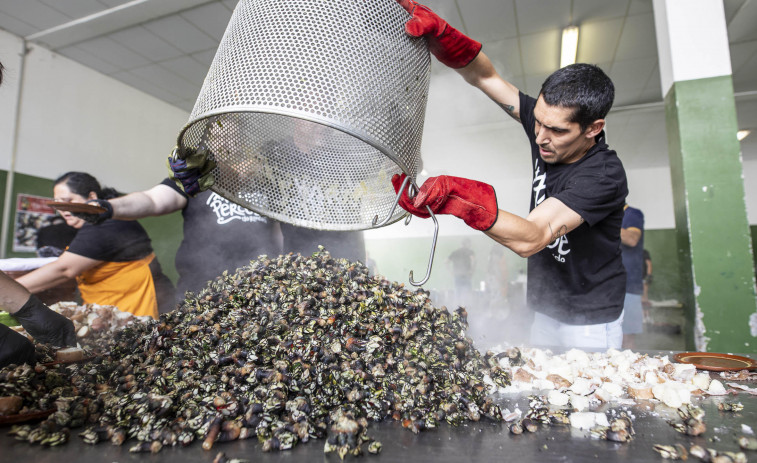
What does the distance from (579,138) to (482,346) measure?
42.2 inches

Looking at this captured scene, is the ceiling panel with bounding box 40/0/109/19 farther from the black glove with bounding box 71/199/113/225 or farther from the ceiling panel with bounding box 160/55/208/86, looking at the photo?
the black glove with bounding box 71/199/113/225

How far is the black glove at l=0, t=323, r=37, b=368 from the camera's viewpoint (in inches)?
50.8

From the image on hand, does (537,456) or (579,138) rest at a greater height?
(579,138)

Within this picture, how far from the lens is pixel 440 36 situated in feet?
4.90

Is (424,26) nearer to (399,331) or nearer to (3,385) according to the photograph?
(399,331)

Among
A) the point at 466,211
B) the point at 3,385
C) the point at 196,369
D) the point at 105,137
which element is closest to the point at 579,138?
the point at 466,211

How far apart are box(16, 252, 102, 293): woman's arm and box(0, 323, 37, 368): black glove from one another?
140 centimetres

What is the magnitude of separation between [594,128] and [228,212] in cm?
208

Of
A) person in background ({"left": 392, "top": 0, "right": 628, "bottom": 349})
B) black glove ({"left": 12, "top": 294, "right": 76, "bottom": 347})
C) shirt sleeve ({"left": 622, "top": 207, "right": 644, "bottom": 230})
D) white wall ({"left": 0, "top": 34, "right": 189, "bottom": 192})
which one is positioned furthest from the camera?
white wall ({"left": 0, "top": 34, "right": 189, "bottom": 192})

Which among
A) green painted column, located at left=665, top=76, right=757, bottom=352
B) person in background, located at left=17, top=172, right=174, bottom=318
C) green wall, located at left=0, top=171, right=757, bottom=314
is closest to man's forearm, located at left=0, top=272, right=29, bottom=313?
person in background, located at left=17, top=172, right=174, bottom=318

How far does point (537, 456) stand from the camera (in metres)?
0.91

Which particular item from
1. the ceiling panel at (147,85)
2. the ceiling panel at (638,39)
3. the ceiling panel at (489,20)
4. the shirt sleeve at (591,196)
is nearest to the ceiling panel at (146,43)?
the ceiling panel at (147,85)

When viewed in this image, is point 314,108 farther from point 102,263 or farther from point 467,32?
point 467,32

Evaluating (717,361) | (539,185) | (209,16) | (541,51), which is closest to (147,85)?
(209,16)
